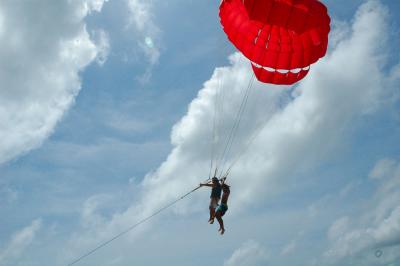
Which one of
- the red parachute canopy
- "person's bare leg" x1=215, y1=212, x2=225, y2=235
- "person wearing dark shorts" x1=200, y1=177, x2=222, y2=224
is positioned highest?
the red parachute canopy

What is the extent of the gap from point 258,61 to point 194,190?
6682 millimetres

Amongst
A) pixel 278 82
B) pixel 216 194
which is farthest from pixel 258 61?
pixel 216 194

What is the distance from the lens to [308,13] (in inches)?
719

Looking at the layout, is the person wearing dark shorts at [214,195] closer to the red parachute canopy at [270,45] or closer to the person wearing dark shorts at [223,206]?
the person wearing dark shorts at [223,206]

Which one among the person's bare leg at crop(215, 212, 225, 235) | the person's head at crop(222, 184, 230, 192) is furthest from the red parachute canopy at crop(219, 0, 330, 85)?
the person's bare leg at crop(215, 212, 225, 235)

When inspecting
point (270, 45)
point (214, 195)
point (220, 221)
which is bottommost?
point (220, 221)

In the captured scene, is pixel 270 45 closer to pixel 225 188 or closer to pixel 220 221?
pixel 225 188

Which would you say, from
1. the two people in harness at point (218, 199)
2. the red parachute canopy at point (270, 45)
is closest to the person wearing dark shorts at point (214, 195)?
the two people in harness at point (218, 199)

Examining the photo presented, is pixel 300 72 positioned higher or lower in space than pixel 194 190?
higher

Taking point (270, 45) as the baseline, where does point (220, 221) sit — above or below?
below

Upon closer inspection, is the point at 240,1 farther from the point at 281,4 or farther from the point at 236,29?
the point at 281,4

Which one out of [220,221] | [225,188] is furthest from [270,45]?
[220,221]

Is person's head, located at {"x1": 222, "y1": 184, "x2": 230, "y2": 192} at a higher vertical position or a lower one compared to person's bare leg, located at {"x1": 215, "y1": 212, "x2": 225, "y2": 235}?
higher

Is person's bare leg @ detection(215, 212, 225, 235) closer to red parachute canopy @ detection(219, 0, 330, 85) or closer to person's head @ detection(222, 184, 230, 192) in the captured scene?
person's head @ detection(222, 184, 230, 192)
